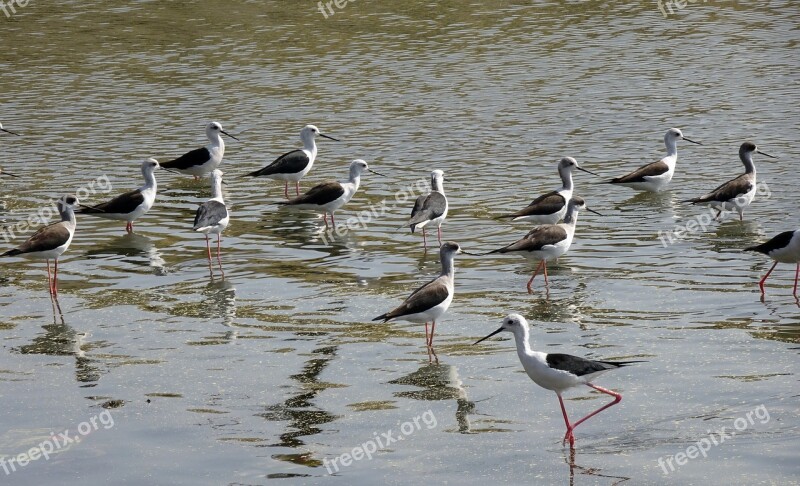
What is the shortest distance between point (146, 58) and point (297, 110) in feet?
28.9

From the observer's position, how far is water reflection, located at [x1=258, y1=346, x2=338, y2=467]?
35.8 feet

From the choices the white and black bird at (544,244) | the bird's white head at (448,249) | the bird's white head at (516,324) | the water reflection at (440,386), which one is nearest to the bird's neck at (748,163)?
the white and black bird at (544,244)

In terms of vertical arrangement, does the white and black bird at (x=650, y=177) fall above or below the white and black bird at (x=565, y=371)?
below

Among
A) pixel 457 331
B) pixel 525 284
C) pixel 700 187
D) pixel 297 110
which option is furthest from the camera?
pixel 297 110

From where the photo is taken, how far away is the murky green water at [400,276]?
36.9 feet

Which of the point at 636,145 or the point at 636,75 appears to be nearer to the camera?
the point at 636,145

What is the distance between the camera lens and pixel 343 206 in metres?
21.6

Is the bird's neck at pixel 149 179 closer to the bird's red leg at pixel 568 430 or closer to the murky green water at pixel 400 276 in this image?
the murky green water at pixel 400 276

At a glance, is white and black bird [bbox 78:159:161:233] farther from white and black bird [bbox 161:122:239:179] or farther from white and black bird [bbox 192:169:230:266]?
white and black bird [bbox 161:122:239:179]

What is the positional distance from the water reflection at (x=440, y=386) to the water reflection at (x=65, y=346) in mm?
3420

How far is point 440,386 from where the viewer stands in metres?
12.6

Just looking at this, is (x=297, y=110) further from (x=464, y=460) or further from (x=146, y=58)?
(x=464, y=460)

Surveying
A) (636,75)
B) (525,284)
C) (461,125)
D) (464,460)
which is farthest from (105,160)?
(464,460)

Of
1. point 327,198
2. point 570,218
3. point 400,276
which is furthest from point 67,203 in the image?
point 570,218
